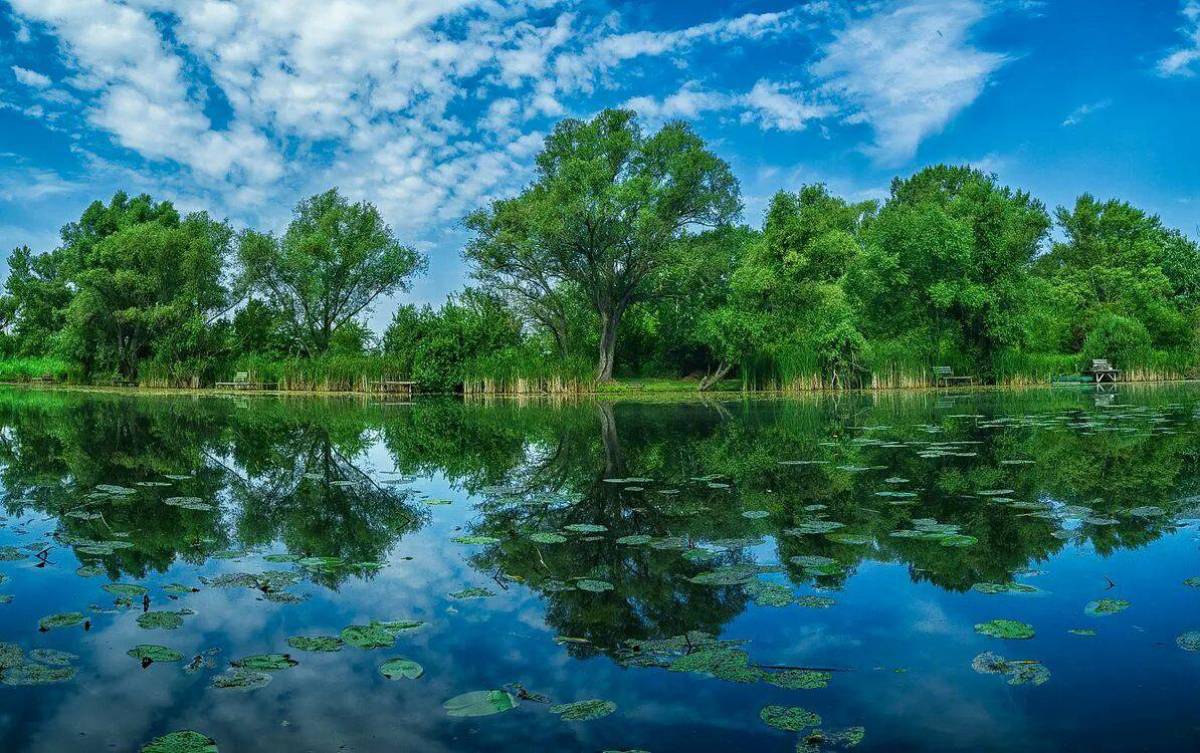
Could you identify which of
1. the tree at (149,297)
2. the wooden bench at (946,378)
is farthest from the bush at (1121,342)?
the tree at (149,297)

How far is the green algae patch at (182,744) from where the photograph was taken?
8.04 ft

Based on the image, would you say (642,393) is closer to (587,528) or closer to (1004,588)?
(587,528)

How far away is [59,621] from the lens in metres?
3.68

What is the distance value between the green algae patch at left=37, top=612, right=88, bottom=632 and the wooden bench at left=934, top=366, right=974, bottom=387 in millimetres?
35196

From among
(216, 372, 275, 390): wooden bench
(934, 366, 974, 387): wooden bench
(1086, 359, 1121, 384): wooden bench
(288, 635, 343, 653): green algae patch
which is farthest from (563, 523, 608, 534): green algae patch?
(1086, 359, 1121, 384): wooden bench

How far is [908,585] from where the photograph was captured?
4.08m

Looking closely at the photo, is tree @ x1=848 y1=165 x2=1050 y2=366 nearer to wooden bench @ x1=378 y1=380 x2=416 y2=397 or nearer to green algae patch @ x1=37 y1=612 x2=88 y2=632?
wooden bench @ x1=378 y1=380 x2=416 y2=397

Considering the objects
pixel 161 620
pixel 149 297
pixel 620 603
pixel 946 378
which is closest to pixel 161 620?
pixel 161 620

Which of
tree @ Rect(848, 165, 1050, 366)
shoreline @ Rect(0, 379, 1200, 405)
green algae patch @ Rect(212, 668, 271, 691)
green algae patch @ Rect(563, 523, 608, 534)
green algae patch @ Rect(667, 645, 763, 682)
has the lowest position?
green algae patch @ Rect(212, 668, 271, 691)

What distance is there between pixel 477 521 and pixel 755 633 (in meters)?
3.12

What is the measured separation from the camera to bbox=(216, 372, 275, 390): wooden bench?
126 feet

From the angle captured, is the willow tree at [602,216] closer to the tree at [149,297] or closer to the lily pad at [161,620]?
the tree at [149,297]

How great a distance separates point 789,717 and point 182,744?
206cm

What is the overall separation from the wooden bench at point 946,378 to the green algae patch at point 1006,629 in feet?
110
